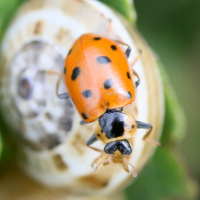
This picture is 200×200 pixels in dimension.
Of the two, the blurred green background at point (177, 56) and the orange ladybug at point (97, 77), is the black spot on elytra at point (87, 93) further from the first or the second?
the blurred green background at point (177, 56)

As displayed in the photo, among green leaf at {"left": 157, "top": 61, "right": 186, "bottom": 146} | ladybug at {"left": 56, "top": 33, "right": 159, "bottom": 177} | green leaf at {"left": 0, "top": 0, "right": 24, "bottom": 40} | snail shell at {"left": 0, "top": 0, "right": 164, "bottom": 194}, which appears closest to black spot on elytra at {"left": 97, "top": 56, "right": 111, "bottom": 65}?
ladybug at {"left": 56, "top": 33, "right": 159, "bottom": 177}

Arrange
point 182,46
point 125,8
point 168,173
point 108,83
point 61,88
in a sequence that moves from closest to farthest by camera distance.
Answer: point 108,83
point 61,88
point 125,8
point 168,173
point 182,46

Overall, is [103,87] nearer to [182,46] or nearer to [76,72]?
[76,72]

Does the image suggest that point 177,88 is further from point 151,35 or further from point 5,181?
point 5,181

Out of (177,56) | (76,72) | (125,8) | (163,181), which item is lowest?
(163,181)

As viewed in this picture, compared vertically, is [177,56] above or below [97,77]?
above

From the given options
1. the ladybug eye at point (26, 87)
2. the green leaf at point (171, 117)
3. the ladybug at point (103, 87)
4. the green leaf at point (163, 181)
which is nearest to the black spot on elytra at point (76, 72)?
the ladybug at point (103, 87)

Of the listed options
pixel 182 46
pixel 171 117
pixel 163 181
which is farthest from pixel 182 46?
pixel 163 181

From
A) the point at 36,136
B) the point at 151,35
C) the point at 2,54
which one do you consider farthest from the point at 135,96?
the point at 151,35
